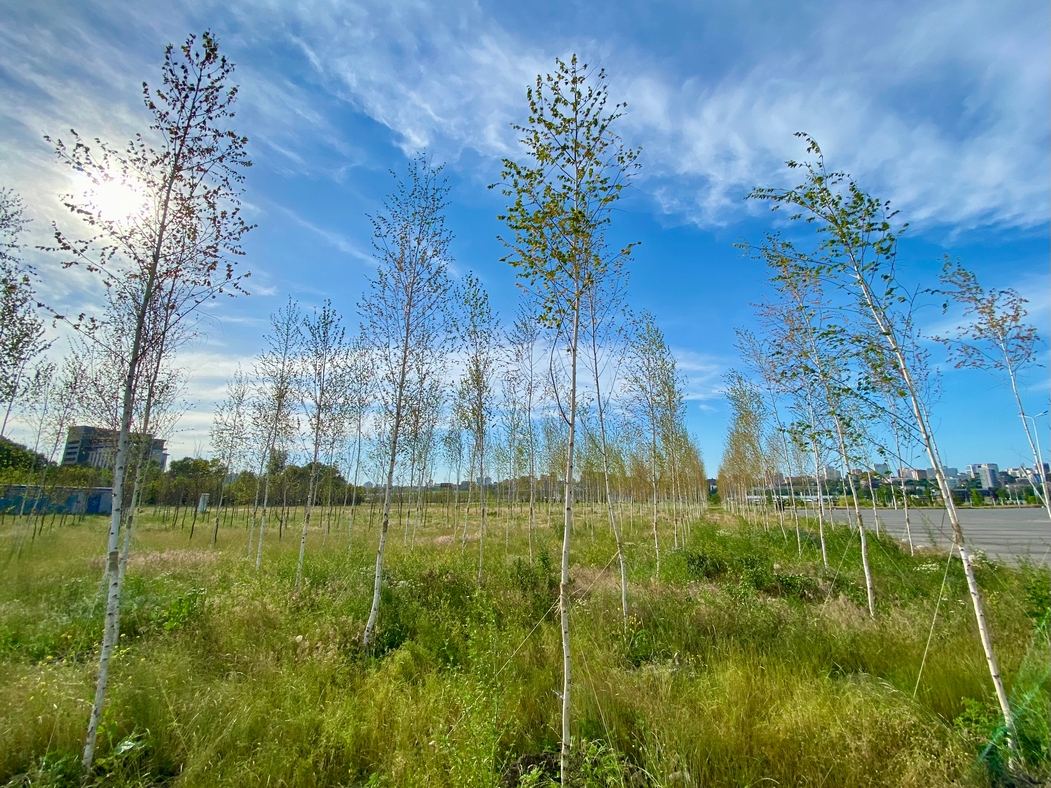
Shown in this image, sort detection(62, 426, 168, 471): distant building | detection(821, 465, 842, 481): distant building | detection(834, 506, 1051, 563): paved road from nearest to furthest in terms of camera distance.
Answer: detection(62, 426, 168, 471): distant building → detection(834, 506, 1051, 563): paved road → detection(821, 465, 842, 481): distant building

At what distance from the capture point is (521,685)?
4934mm

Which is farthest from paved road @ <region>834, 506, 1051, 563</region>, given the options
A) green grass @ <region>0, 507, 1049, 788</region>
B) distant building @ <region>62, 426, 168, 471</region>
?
distant building @ <region>62, 426, 168, 471</region>

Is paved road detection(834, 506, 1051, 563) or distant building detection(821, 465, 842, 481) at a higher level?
distant building detection(821, 465, 842, 481)

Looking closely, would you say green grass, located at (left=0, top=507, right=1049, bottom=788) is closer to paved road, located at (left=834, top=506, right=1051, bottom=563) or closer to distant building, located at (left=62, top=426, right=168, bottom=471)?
paved road, located at (left=834, top=506, right=1051, bottom=563)

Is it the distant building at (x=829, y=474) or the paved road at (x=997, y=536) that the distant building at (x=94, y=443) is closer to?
the paved road at (x=997, y=536)

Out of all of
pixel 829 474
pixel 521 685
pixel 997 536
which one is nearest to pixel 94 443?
pixel 521 685

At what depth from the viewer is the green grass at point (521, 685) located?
11.3 ft

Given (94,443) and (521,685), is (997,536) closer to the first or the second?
(521,685)

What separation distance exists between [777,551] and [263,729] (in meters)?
13.0

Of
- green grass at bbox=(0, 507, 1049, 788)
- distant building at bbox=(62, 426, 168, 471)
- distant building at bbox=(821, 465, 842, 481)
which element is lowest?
green grass at bbox=(0, 507, 1049, 788)

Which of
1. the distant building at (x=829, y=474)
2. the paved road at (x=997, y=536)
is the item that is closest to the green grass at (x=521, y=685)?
the paved road at (x=997, y=536)

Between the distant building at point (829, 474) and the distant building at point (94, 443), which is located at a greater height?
the distant building at point (94, 443)

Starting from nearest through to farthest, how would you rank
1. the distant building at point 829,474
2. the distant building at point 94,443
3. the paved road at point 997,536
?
the distant building at point 94,443, the paved road at point 997,536, the distant building at point 829,474

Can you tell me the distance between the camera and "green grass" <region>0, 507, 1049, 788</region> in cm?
344
